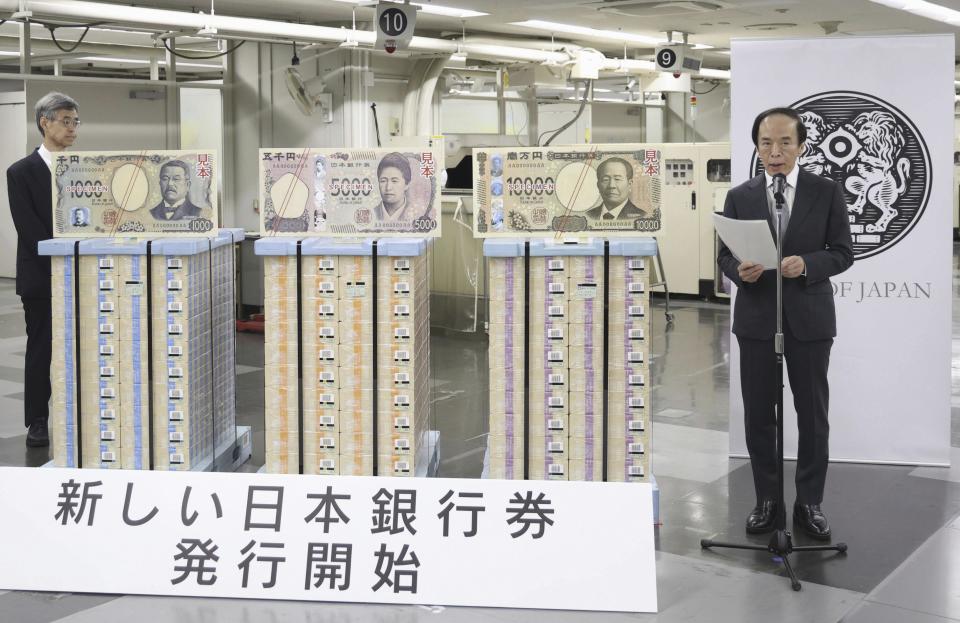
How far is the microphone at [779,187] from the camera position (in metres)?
3.56

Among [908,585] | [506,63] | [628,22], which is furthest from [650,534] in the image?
[506,63]

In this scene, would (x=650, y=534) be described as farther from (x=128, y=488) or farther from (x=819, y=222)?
(x=128, y=488)

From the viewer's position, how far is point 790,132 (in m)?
3.71

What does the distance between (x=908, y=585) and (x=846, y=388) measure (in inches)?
61.9

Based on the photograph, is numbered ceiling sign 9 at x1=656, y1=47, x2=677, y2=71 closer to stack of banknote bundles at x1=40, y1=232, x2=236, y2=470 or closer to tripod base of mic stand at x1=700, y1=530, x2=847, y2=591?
stack of banknote bundles at x1=40, y1=232, x2=236, y2=470

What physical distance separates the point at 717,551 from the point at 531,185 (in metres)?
1.50

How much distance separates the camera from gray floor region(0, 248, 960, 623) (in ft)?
10.6

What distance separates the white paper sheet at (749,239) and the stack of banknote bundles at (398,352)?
1124 millimetres

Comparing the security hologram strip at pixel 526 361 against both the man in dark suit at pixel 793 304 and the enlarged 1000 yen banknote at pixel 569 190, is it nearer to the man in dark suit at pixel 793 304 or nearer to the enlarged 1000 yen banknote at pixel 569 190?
the enlarged 1000 yen banknote at pixel 569 190

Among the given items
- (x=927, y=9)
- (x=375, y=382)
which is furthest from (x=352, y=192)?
(x=927, y=9)

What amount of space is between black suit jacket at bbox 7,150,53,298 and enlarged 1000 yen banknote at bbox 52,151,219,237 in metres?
0.79

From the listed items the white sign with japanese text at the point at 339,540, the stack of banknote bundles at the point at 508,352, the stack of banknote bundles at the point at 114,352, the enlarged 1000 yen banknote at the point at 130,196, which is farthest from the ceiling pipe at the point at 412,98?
the white sign with japanese text at the point at 339,540

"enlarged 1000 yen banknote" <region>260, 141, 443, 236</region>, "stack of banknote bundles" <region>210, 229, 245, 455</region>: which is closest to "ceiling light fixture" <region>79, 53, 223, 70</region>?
"stack of banknote bundles" <region>210, 229, 245, 455</region>

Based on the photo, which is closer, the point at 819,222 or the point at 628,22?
the point at 819,222
